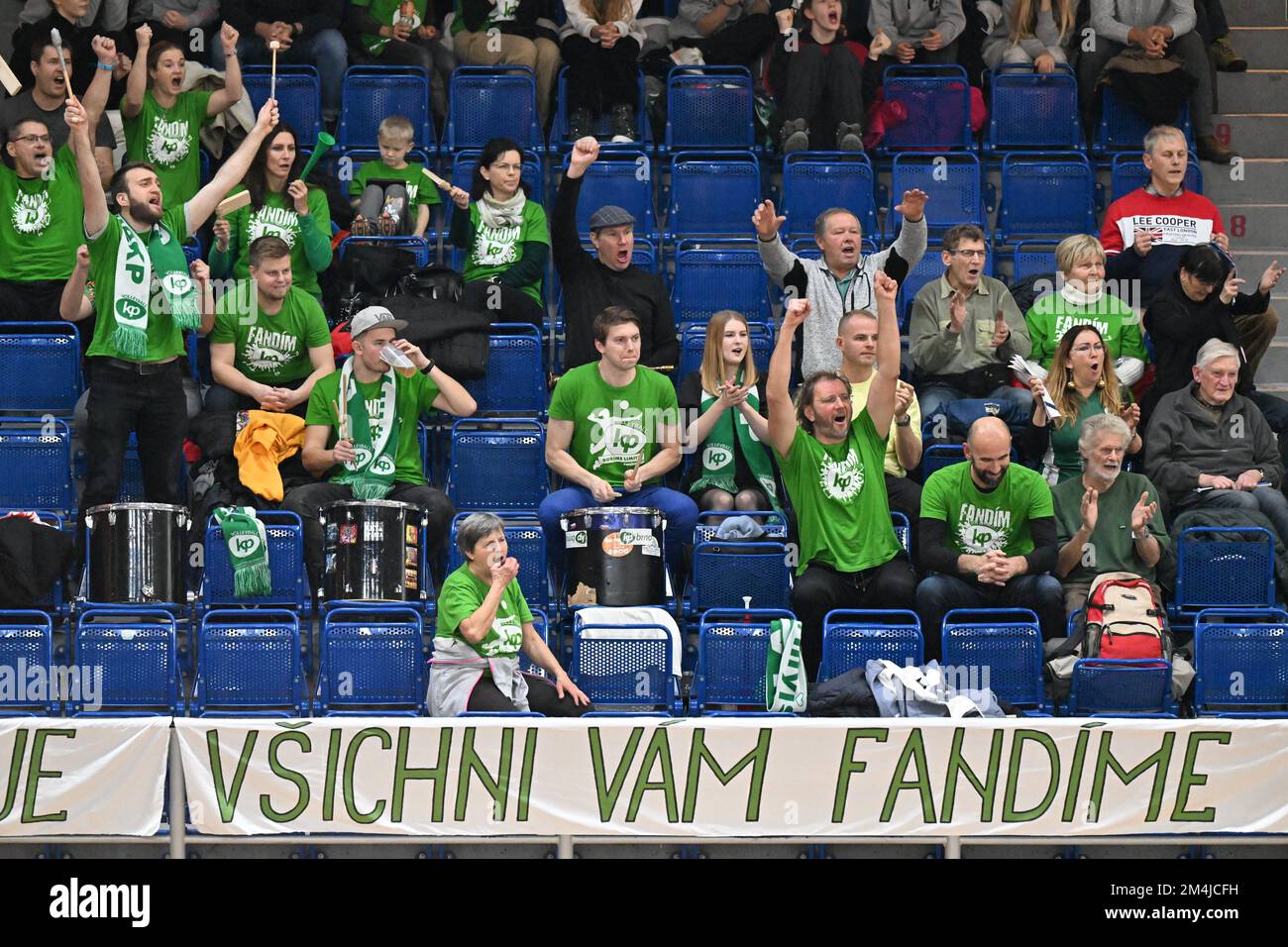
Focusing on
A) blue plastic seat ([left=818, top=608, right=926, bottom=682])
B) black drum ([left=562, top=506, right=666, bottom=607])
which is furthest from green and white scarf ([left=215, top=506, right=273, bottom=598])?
blue plastic seat ([left=818, top=608, right=926, bottom=682])

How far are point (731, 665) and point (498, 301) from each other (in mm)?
2865

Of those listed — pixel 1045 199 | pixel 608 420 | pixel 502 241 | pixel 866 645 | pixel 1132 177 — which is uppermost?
pixel 1132 177

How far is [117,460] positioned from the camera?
11266 millimetres

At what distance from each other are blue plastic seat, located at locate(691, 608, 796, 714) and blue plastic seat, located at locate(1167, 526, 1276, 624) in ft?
6.56

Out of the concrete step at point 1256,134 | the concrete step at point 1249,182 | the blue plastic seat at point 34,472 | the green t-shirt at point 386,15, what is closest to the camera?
the blue plastic seat at point 34,472

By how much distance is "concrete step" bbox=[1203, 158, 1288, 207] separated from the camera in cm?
1402

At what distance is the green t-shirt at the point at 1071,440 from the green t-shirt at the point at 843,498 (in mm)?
1028

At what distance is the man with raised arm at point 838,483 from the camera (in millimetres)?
10672

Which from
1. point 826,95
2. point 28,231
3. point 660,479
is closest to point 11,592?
point 28,231

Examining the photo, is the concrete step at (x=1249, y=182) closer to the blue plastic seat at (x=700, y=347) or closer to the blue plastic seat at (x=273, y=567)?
the blue plastic seat at (x=700, y=347)

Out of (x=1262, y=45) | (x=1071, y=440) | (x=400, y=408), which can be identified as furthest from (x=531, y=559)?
(x=1262, y=45)

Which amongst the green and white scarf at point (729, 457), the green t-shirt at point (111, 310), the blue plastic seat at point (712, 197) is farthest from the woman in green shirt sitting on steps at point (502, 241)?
the green t-shirt at point (111, 310)

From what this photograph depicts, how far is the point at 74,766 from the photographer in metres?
9.57

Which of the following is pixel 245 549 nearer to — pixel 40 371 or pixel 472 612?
pixel 472 612
